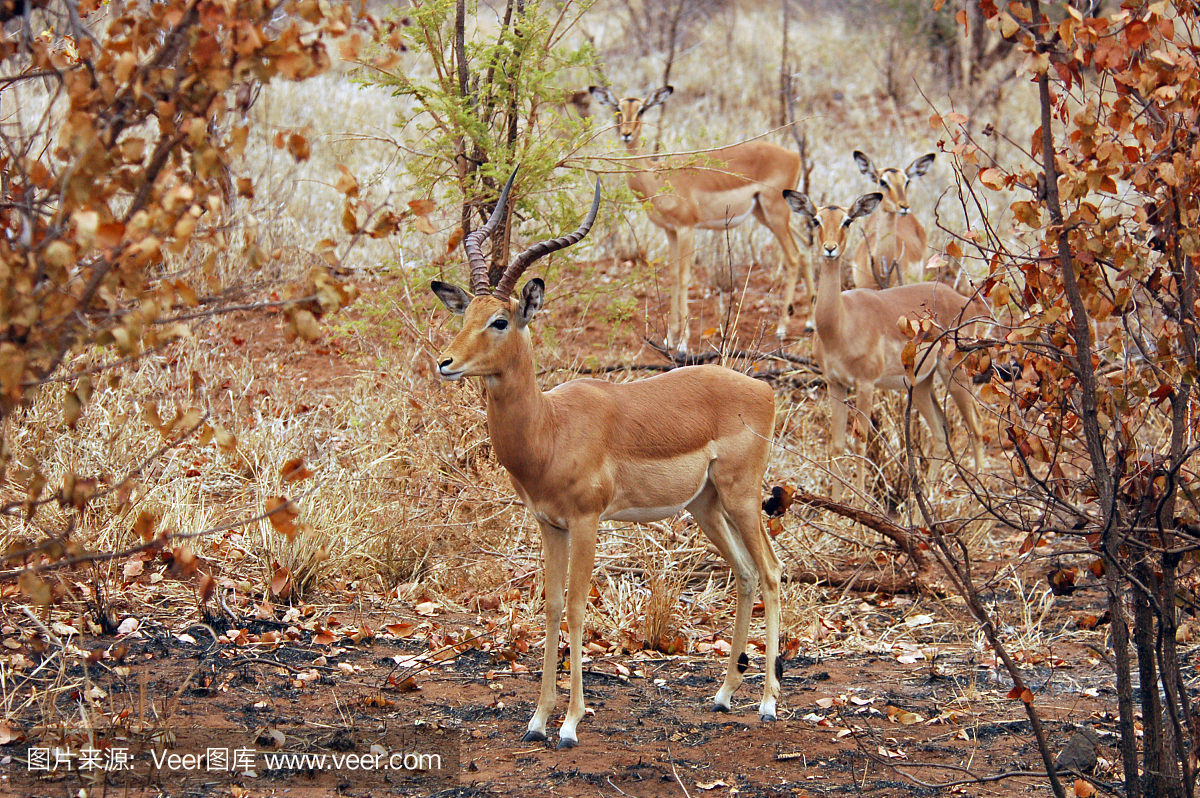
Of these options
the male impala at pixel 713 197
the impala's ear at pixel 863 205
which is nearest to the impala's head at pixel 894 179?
the male impala at pixel 713 197

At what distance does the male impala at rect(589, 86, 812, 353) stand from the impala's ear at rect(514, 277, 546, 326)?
6359 mm

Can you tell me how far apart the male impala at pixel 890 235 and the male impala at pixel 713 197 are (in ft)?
1.89

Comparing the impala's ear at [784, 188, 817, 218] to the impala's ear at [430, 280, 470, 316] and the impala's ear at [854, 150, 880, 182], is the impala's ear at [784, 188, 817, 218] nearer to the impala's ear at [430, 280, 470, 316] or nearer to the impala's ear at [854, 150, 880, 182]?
the impala's ear at [854, 150, 880, 182]

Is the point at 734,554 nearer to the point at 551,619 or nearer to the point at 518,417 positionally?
the point at 551,619

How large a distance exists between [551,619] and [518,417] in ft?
2.71

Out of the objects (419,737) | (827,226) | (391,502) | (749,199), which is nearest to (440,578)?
(391,502)

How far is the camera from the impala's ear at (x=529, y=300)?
4.37m

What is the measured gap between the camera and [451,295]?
4.59 metres

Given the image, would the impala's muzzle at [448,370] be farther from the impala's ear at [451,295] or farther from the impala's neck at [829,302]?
the impala's neck at [829,302]

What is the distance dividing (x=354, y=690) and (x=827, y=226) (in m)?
5.04

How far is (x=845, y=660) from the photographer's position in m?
5.68

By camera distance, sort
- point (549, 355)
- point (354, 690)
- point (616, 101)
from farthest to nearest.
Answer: point (616, 101) → point (549, 355) → point (354, 690)

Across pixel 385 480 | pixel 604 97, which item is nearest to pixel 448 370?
pixel 385 480

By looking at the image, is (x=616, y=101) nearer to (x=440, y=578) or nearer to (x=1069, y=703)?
(x=440, y=578)
